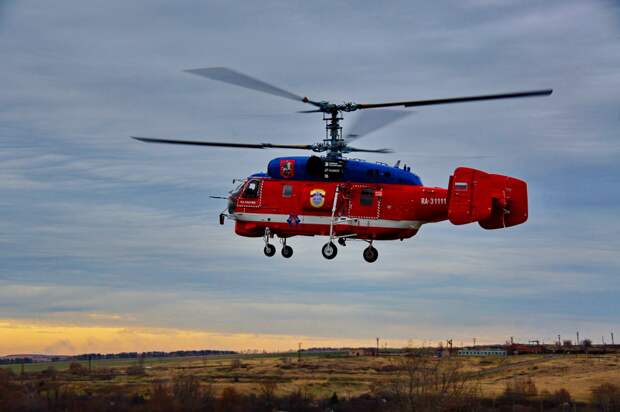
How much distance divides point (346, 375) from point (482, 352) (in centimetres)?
3742

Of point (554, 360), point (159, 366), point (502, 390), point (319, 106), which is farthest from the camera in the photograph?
point (159, 366)

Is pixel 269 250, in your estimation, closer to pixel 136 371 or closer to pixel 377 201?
pixel 377 201

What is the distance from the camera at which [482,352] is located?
191750 millimetres

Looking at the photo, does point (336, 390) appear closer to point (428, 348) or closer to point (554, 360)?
point (428, 348)

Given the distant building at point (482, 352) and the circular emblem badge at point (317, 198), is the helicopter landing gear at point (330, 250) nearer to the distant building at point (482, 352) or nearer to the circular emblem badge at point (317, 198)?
the circular emblem badge at point (317, 198)

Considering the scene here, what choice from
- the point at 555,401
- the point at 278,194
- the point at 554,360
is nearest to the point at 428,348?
the point at 555,401

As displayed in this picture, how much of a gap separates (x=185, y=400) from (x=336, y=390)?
2532 cm

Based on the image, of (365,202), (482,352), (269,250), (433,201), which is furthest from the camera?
(482,352)

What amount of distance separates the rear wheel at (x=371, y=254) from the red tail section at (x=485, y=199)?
4433 mm

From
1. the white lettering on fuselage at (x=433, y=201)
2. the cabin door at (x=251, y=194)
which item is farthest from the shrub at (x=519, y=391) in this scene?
the cabin door at (x=251, y=194)

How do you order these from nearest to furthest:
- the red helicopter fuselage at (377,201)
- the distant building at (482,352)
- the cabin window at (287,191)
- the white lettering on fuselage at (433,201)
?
1. the red helicopter fuselage at (377,201)
2. the white lettering on fuselage at (433,201)
3. the cabin window at (287,191)
4. the distant building at (482,352)

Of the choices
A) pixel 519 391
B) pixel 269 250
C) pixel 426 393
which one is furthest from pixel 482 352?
pixel 269 250

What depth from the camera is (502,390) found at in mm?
145500

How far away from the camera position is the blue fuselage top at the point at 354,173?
53.8 metres
